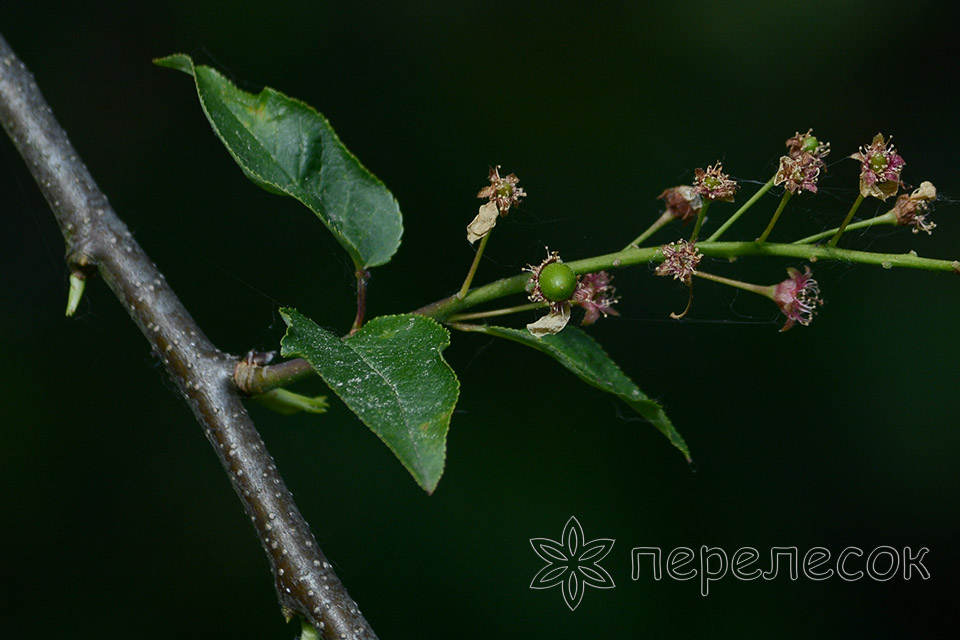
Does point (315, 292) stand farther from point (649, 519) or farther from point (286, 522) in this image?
point (286, 522)

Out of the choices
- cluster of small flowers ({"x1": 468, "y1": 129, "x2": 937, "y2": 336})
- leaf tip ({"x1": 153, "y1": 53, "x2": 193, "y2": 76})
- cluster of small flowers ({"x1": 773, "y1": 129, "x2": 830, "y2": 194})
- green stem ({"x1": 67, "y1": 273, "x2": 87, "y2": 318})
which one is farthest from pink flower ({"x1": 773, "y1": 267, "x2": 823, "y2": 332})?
green stem ({"x1": 67, "y1": 273, "x2": 87, "y2": 318})

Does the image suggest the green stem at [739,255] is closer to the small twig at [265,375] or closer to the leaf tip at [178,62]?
the small twig at [265,375]

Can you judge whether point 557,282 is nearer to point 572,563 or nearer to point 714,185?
point 714,185

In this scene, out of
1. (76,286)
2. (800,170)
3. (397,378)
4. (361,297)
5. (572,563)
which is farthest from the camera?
(572,563)

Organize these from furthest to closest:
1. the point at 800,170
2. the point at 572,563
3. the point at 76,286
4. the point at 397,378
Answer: the point at 572,563, the point at 76,286, the point at 800,170, the point at 397,378

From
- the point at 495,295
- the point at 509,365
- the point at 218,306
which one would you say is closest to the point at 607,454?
the point at 509,365

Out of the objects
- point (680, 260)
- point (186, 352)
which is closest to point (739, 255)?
point (680, 260)

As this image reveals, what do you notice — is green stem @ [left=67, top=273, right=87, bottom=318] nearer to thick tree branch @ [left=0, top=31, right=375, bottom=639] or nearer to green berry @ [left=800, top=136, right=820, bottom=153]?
thick tree branch @ [left=0, top=31, right=375, bottom=639]
